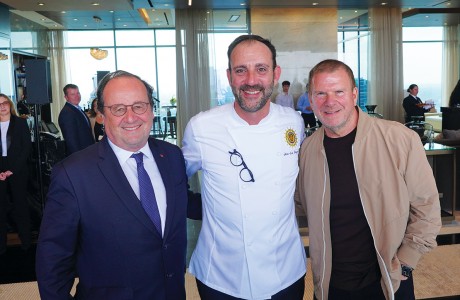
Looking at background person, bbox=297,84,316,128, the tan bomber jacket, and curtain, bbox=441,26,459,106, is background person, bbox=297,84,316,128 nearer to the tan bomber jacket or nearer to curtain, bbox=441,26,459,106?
curtain, bbox=441,26,459,106

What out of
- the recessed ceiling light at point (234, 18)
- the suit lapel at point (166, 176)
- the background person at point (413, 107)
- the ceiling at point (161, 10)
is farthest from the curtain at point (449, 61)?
A: the suit lapel at point (166, 176)

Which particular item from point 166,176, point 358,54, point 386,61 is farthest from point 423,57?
point 166,176

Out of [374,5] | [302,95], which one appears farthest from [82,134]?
[374,5]

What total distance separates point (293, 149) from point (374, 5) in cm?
1104

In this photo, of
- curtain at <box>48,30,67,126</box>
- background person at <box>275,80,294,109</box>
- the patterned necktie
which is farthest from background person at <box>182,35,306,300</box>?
curtain at <box>48,30,67,126</box>

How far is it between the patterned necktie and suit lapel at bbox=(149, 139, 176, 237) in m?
0.04

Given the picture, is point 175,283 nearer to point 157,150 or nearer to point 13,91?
point 157,150

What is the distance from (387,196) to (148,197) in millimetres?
994

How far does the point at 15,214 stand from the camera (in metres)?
4.88

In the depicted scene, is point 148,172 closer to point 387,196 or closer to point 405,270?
point 387,196

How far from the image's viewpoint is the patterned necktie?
62.0 inches

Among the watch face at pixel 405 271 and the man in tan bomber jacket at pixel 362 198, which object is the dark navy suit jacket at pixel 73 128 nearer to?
the man in tan bomber jacket at pixel 362 198

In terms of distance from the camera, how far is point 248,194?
5.96 feet

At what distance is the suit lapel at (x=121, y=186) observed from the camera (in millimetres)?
1522
